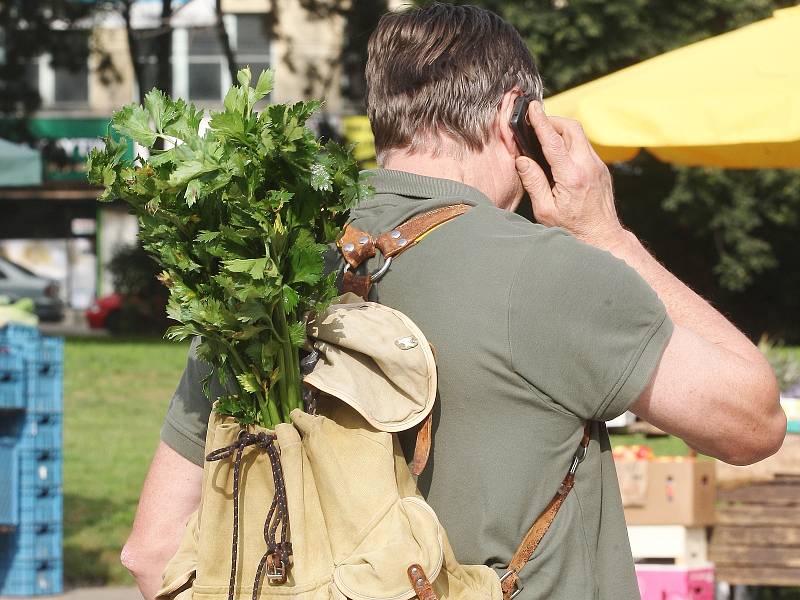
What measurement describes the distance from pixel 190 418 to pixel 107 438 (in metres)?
9.13

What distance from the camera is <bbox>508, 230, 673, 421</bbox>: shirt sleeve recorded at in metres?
1.77

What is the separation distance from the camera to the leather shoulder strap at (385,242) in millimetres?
1941

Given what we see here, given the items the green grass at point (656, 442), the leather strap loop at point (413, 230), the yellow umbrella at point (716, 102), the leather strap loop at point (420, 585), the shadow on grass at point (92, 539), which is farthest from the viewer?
the green grass at point (656, 442)

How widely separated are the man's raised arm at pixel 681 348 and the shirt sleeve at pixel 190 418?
679mm

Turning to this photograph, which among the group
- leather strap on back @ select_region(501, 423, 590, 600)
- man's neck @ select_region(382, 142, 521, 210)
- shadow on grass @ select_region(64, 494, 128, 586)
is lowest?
shadow on grass @ select_region(64, 494, 128, 586)

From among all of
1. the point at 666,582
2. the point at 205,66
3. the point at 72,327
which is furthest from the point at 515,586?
the point at 205,66

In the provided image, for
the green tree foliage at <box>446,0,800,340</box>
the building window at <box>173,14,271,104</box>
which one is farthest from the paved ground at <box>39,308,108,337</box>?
the green tree foliage at <box>446,0,800,340</box>

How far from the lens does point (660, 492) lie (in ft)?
15.0

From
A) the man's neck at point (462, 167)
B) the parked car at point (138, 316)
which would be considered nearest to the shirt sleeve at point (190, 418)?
the man's neck at point (462, 167)

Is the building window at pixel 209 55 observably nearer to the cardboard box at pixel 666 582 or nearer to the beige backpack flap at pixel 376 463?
the cardboard box at pixel 666 582

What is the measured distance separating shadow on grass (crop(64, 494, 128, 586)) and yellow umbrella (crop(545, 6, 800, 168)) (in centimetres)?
375

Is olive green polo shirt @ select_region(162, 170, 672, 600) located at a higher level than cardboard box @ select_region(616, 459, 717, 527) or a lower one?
higher

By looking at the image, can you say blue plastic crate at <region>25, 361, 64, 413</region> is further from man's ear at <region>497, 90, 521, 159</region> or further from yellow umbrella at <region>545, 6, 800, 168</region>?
man's ear at <region>497, 90, 521, 159</region>

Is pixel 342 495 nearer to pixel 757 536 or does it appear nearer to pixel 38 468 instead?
pixel 757 536
